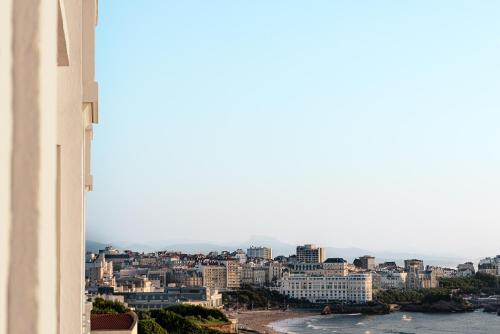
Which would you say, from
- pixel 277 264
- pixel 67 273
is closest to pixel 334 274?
pixel 277 264

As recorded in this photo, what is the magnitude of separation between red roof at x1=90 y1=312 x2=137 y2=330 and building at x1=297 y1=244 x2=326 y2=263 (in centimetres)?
7199

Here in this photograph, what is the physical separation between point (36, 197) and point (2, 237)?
0.04 m

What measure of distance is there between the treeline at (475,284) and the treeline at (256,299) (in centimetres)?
1501

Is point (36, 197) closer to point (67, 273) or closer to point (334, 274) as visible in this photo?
point (67, 273)

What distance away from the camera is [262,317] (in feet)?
162

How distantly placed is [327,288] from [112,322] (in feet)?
184

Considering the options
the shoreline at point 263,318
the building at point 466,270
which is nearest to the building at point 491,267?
the building at point 466,270

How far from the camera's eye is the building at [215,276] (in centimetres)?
5853

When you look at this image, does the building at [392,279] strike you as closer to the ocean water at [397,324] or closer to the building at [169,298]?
the ocean water at [397,324]

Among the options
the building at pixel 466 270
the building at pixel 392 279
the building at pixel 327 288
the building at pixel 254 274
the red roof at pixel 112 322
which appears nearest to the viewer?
the red roof at pixel 112 322

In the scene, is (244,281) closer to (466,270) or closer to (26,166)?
(466,270)

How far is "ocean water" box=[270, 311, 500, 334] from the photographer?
42.8m

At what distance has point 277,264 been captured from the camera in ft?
225

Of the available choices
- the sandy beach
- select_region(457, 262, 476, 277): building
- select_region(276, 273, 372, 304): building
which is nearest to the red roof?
the sandy beach
